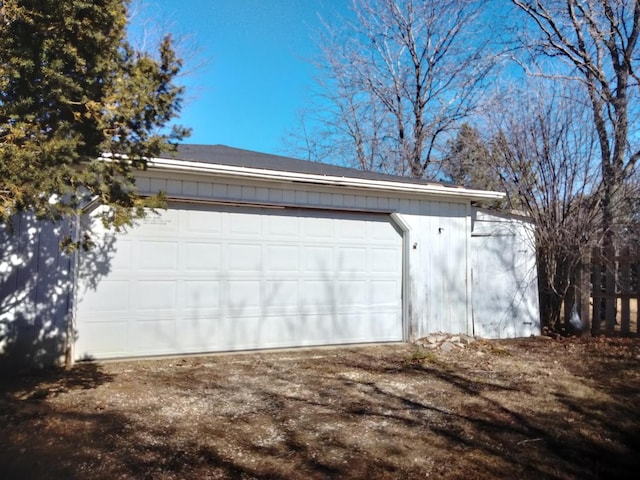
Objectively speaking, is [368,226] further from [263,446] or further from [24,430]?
[24,430]

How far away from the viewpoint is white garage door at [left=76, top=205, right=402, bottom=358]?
669 centimetres

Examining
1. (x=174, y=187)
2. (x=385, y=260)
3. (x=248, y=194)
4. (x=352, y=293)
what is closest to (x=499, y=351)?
(x=385, y=260)

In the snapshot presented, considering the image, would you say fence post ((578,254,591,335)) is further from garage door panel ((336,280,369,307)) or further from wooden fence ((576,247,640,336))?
garage door panel ((336,280,369,307))

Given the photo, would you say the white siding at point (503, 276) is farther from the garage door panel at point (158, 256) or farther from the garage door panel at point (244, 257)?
the garage door panel at point (158, 256)

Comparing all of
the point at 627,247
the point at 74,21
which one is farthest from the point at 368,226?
the point at 74,21

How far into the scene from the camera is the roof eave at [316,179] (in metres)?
6.77

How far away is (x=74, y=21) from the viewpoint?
3627 mm

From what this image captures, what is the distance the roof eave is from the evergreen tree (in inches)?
70.8

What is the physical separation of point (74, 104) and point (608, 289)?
878 centimetres

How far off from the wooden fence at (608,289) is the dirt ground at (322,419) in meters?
1.90

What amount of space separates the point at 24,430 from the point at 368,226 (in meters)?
5.75

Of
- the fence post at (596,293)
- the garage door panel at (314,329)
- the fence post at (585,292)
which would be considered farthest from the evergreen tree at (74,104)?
the fence post at (596,293)

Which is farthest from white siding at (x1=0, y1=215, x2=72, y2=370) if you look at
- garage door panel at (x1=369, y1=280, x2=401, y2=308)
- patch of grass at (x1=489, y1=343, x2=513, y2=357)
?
patch of grass at (x1=489, y1=343, x2=513, y2=357)

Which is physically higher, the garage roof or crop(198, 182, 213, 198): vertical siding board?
the garage roof
